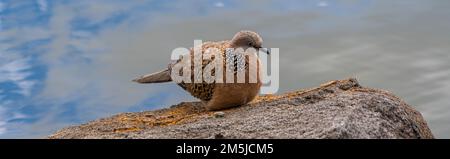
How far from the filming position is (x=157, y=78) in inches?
368

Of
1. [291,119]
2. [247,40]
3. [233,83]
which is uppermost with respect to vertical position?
[247,40]

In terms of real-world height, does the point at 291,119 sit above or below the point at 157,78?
below

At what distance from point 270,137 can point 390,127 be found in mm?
1421

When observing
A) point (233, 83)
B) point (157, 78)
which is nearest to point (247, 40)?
point (233, 83)

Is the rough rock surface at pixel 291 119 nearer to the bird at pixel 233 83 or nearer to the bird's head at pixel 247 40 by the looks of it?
the bird at pixel 233 83

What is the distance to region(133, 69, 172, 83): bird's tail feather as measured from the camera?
30.5ft

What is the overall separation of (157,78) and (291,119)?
2613 millimetres

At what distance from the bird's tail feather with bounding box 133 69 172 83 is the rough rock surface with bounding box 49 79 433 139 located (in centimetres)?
39

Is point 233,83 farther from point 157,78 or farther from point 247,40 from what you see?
point 157,78

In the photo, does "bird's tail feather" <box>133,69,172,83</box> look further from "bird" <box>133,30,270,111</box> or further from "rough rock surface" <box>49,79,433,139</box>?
"bird" <box>133,30,270,111</box>
